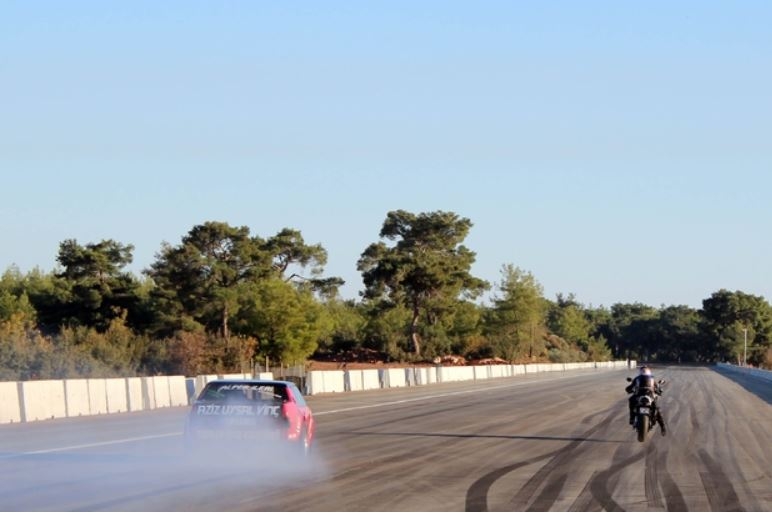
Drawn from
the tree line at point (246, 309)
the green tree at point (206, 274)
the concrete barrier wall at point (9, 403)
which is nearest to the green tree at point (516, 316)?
the tree line at point (246, 309)

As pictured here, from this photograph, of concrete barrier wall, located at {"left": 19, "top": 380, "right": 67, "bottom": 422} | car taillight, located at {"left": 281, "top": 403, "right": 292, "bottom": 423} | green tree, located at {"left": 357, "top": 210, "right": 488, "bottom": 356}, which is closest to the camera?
car taillight, located at {"left": 281, "top": 403, "right": 292, "bottom": 423}

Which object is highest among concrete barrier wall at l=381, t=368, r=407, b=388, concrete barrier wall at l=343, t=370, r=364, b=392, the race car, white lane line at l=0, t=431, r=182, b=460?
the race car

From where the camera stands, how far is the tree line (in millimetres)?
61188

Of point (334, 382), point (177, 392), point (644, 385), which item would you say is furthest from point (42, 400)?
point (334, 382)

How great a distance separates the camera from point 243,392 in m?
18.3

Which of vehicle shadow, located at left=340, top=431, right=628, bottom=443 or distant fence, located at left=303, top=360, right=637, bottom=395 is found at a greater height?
vehicle shadow, located at left=340, top=431, right=628, bottom=443

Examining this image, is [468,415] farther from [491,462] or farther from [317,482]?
[317,482]

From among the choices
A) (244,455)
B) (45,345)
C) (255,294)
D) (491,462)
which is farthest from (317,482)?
(255,294)

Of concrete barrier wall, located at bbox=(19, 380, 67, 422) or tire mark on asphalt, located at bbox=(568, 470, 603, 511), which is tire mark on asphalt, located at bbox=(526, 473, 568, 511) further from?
concrete barrier wall, located at bbox=(19, 380, 67, 422)

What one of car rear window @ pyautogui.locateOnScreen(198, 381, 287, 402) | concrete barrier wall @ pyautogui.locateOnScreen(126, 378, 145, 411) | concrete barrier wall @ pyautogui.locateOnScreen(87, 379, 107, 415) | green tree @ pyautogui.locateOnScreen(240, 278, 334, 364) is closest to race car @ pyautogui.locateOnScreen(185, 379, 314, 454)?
car rear window @ pyautogui.locateOnScreen(198, 381, 287, 402)

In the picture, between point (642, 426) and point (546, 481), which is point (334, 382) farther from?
point (546, 481)

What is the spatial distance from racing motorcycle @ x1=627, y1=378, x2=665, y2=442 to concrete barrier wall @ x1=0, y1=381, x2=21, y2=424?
15.9 meters

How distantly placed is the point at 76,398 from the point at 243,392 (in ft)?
55.3

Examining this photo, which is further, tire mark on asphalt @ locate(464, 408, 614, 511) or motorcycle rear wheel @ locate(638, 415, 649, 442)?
motorcycle rear wheel @ locate(638, 415, 649, 442)
